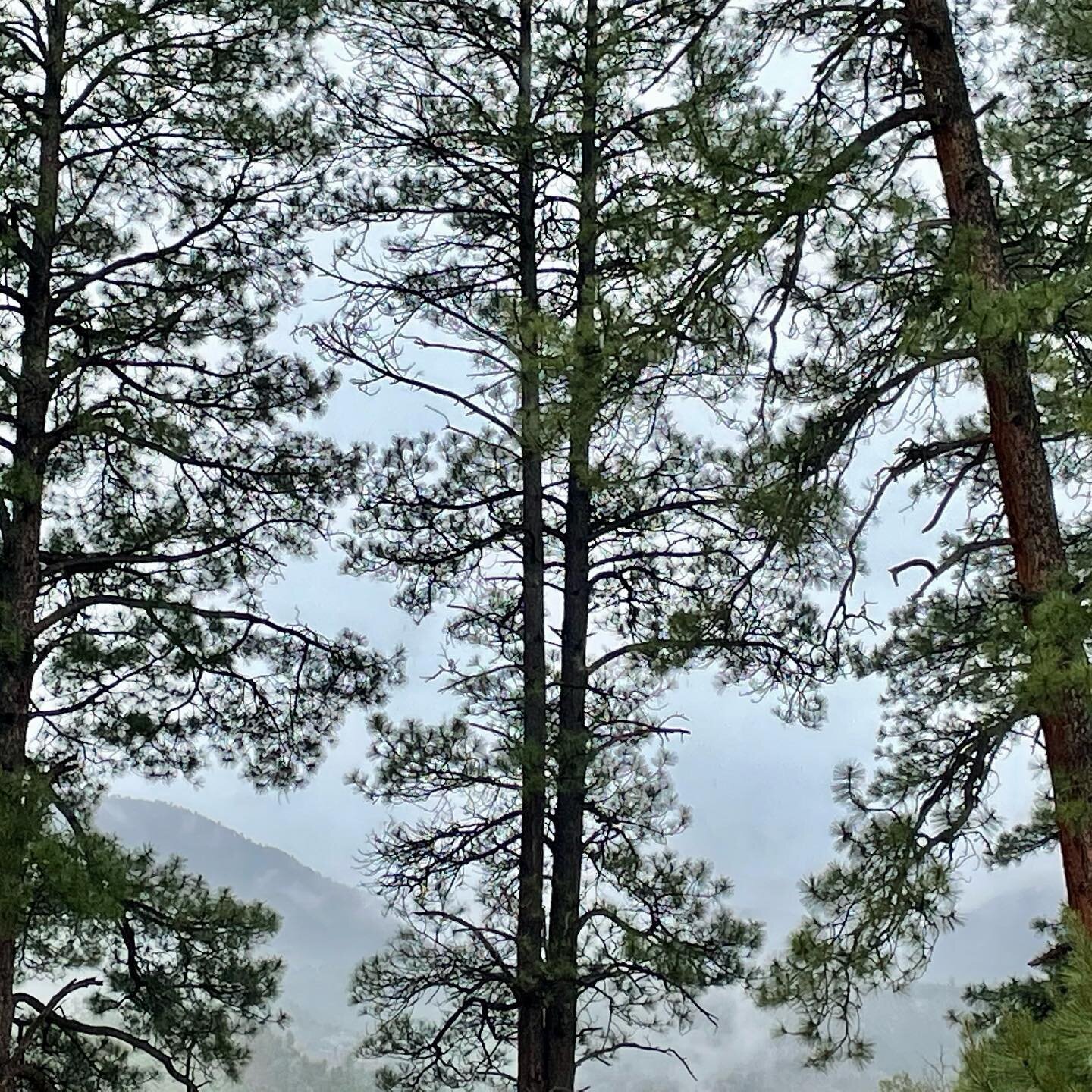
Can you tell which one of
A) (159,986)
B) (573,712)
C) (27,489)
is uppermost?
(27,489)

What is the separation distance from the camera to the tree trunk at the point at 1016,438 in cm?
434

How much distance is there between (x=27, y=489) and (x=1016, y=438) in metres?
4.23

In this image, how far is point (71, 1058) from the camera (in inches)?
A: 260

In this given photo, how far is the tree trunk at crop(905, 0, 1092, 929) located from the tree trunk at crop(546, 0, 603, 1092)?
1530 mm

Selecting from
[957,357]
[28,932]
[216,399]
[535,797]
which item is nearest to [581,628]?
[535,797]

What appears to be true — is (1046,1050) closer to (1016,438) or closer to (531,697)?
(1016,438)

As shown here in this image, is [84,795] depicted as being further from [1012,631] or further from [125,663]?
[1012,631]

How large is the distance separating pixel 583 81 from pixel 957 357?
10.5ft

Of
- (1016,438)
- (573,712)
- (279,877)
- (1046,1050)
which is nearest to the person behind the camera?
(1046,1050)

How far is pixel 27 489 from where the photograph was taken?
18.9 ft

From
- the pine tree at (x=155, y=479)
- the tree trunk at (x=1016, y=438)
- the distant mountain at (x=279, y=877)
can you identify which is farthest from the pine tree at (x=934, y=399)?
the distant mountain at (x=279, y=877)

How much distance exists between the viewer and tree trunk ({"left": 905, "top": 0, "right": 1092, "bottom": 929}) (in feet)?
14.2

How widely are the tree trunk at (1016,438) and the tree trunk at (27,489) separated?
405cm

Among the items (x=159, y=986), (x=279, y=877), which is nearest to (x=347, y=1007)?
(x=159, y=986)
